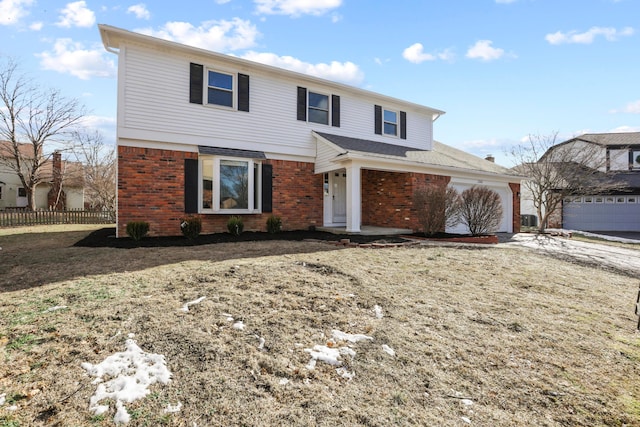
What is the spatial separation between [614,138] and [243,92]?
28.4m

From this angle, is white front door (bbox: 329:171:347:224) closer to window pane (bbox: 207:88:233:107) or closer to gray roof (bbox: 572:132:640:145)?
window pane (bbox: 207:88:233:107)

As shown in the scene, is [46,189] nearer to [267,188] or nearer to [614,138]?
[267,188]

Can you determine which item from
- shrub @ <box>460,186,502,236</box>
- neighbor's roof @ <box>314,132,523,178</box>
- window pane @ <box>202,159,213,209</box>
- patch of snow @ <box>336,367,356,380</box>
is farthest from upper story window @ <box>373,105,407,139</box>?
patch of snow @ <box>336,367,356,380</box>

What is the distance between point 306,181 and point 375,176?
3.19 metres

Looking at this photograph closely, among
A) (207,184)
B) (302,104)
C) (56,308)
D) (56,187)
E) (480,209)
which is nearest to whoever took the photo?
(56,308)

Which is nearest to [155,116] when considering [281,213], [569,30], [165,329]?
[281,213]

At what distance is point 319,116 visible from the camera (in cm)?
1175

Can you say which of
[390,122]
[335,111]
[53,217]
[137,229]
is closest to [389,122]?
[390,122]

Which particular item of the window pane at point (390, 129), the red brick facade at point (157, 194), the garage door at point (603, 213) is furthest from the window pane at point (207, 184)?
the garage door at point (603, 213)

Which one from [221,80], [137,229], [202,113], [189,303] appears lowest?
[189,303]

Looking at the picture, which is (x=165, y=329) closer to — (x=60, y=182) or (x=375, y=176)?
(x=375, y=176)

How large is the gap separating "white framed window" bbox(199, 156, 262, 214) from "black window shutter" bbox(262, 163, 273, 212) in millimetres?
348

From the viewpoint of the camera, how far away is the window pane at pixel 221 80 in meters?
9.61

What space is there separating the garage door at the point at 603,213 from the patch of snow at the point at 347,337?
2286cm
